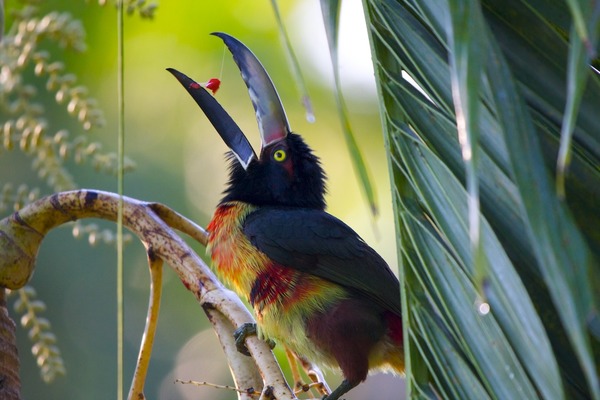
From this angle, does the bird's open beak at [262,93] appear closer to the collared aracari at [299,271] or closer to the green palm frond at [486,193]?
the collared aracari at [299,271]

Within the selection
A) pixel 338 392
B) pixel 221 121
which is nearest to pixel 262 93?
pixel 221 121

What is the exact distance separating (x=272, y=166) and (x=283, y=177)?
0.05 metres

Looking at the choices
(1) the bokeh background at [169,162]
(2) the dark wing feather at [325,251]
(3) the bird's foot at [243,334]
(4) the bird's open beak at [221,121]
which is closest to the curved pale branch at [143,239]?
(3) the bird's foot at [243,334]

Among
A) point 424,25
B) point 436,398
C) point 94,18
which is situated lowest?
point 436,398

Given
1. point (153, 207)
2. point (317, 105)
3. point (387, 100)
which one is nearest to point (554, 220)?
point (387, 100)

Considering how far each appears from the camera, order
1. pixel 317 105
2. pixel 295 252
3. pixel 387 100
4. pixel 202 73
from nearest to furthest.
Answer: pixel 387 100, pixel 295 252, pixel 202 73, pixel 317 105

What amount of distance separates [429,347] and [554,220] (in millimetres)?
395

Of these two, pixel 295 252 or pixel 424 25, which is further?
pixel 295 252

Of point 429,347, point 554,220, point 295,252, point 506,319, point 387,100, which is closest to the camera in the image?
point 554,220

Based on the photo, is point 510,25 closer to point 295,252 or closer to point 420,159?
point 420,159

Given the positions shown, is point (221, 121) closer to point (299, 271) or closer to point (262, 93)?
point (262, 93)

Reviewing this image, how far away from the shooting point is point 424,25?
5.14ft

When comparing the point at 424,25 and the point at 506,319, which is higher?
the point at 424,25

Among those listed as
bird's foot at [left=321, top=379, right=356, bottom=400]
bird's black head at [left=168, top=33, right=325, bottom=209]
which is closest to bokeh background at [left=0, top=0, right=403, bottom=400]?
bird's black head at [left=168, top=33, right=325, bottom=209]
